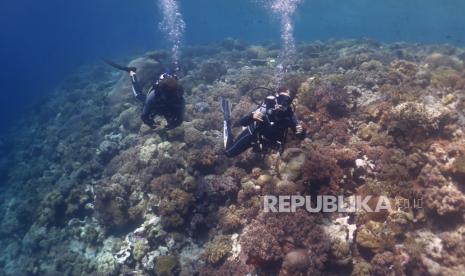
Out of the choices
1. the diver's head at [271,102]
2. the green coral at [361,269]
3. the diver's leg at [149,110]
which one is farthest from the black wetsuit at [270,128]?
the diver's leg at [149,110]

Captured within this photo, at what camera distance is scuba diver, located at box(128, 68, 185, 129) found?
9812 millimetres

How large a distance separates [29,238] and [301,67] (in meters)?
15.9

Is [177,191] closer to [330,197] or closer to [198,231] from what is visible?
[198,231]

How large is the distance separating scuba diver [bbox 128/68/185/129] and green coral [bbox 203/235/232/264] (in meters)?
3.90

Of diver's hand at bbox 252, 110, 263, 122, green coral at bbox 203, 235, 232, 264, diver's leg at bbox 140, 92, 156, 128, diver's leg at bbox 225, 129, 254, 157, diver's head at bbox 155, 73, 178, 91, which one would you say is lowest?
green coral at bbox 203, 235, 232, 264

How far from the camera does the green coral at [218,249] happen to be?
28.4 feet

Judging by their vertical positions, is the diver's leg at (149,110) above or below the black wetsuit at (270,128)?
above

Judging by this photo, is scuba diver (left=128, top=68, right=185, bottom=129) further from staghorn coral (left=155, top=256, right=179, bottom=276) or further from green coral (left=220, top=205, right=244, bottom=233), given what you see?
staghorn coral (left=155, top=256, right=179, bottom=276)

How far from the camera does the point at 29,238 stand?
48.7ft

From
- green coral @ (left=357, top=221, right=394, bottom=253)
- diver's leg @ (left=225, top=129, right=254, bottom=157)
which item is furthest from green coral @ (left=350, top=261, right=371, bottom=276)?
diver's leg @ (left=225, top=129, right=254, bottom=157)

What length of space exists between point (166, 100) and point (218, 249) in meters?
4.55

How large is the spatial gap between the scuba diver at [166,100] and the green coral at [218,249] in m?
3.90

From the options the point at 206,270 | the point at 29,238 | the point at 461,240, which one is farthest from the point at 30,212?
the point at 461,240

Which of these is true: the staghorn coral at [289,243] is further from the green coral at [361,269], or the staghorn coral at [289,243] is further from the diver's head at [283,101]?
the diver's head at [283,101]
